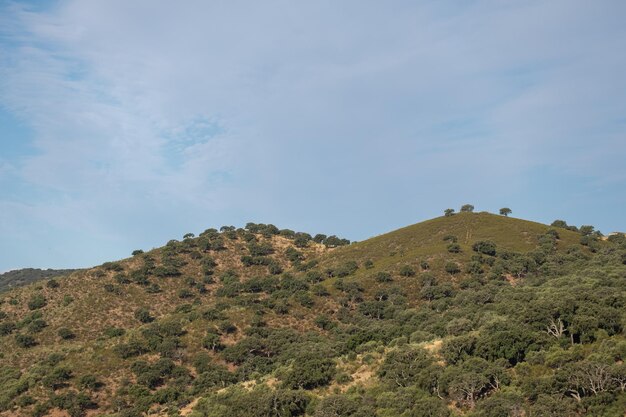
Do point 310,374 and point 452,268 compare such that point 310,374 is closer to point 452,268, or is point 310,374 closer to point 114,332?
point 114,332

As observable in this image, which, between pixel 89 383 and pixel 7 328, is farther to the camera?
pixel 7 328

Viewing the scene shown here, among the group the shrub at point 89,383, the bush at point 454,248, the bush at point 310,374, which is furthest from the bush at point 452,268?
the shrub at point 89,383

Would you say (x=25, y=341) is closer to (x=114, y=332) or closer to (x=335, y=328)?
(x=114, y=332)

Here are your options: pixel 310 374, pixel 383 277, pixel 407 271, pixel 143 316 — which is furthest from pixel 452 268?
pixel 143 316

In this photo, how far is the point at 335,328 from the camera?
92125mm

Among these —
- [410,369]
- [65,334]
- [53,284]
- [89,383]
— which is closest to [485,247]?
[410,369]

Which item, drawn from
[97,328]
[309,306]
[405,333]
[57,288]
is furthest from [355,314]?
[57,288]

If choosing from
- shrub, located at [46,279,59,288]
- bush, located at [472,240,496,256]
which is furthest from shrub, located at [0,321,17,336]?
bush, located at [472,240,496,256]

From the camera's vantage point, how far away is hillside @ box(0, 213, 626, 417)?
153ft

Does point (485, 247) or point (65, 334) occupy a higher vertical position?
point (485, 247)

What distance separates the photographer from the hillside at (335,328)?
4666 centimetres

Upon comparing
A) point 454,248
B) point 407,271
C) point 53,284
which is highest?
point 53,284

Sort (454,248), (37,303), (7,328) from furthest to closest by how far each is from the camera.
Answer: (454,248), (37,303), (7,328)

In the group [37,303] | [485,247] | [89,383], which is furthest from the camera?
[485,247]
